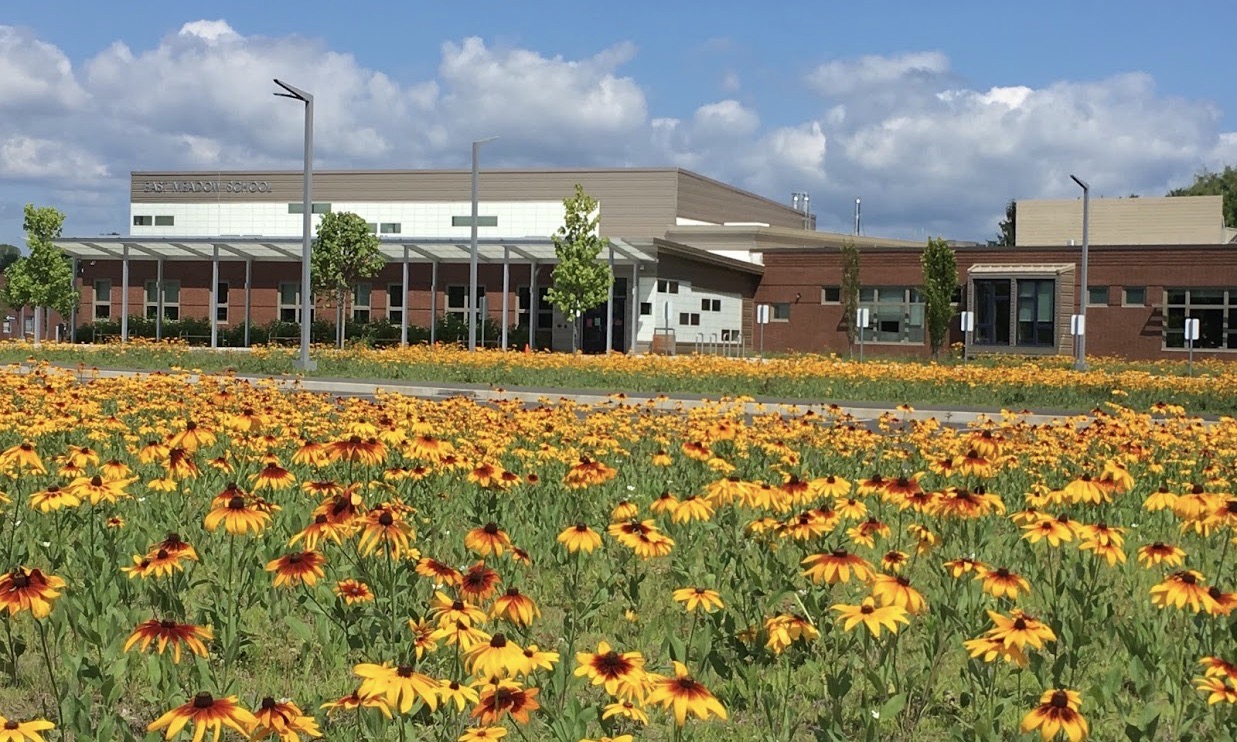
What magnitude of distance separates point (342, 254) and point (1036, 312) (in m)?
26.3

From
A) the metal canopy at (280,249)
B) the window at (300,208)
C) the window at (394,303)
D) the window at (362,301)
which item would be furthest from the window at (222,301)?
the window at (300,208)

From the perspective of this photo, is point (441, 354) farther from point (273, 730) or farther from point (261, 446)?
point (273, 730)

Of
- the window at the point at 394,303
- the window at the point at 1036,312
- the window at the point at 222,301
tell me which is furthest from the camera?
the window at the point at 222,301

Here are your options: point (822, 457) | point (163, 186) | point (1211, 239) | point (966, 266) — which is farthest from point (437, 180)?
point (822, 457)

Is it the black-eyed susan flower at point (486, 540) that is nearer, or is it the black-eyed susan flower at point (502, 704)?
the black-eyed susan flower at point (502, 704)

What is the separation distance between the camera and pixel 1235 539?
Result: 28.9 ft

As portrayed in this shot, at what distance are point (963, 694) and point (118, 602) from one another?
4152 mm

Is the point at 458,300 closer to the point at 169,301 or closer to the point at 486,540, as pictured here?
the point at 169,301

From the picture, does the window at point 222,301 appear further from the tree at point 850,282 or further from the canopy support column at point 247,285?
the tree at point 850,282

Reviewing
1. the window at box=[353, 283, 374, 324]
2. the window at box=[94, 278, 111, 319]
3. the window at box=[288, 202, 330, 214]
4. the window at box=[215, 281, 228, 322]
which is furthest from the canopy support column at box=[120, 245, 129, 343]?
the window at box=[288, 202, 330, 214]

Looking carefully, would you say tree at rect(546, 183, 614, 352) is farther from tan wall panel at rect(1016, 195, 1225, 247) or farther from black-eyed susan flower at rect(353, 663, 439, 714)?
black-eyed susan flower at rect(353, 663, 439, 714)

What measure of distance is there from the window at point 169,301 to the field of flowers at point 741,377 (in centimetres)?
2240

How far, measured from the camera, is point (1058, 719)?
3855 millimetres

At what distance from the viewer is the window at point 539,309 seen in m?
53.5
